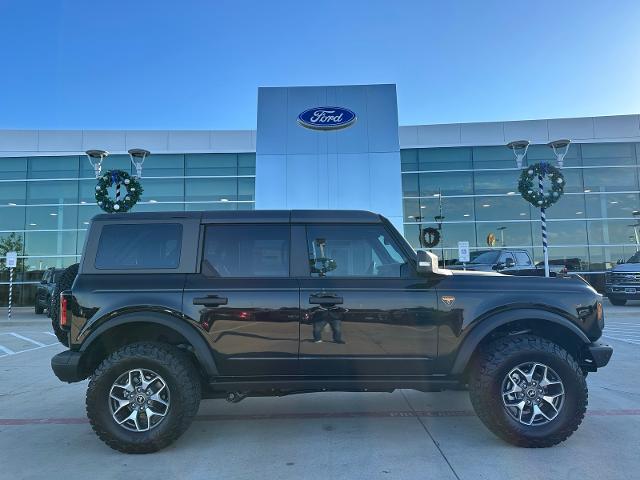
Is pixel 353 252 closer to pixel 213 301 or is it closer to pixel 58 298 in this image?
pixel 213 301

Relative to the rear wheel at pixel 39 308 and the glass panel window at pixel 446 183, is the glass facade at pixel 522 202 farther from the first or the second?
the rear wheel at pixel 39 308

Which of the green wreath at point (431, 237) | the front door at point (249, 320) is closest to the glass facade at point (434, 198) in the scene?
the green wreath at point (431, 237)

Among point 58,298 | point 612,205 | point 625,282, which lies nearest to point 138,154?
point 58,298

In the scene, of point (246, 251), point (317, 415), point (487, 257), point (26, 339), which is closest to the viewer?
point (246, 251)

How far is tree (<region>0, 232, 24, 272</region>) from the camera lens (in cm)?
2262

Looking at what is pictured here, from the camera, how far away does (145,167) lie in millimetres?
23281

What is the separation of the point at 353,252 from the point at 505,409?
5.92ft

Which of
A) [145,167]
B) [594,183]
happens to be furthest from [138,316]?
[594,183]

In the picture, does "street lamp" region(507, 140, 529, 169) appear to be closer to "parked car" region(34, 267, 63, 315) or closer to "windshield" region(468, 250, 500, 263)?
"windshield" region(468, 250, 500, 263)

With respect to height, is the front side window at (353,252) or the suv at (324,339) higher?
the front side window at (353,252)

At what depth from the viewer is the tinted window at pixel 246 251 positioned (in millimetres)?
4289

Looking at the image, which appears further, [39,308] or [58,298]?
[39,308]

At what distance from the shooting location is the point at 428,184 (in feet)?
75.3

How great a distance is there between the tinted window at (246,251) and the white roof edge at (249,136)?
19.1 meters
